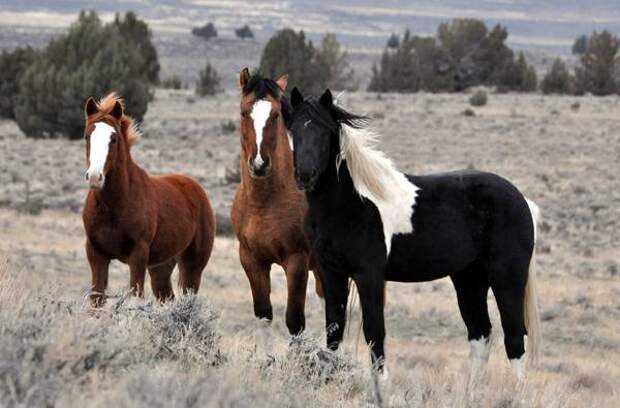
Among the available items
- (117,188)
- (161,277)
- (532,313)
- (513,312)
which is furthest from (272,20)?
(513,312)

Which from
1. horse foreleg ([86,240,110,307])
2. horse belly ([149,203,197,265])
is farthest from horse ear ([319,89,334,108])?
horse belly ([149,203,197,265])

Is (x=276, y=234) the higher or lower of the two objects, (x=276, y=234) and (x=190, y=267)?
the higher

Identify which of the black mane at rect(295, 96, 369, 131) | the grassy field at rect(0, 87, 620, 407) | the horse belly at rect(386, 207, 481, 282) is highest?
the black mane at rect(295, 96, 369, 131)

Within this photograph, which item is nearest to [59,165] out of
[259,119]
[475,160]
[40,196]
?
[40,196]

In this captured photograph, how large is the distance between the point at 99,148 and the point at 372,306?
241cm

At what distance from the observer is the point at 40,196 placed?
78.2 ft

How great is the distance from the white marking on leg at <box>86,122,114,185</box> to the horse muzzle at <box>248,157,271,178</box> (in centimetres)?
110

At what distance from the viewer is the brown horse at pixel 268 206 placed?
313 inches

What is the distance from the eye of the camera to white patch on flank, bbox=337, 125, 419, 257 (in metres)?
7.27

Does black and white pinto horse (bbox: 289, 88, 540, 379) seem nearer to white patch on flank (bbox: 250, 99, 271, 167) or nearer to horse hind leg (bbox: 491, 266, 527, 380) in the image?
horse hind leg (bbox: 491, 266, 527, 380)

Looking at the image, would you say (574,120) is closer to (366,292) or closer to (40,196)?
(40,196)

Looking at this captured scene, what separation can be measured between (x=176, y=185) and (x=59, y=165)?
68.8 ft

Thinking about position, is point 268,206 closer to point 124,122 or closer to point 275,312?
point 124,122

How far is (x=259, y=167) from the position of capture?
7.87m
